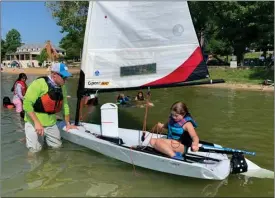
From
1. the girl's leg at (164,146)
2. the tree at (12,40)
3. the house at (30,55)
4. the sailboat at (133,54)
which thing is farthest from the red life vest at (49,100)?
the tree at (12,40)

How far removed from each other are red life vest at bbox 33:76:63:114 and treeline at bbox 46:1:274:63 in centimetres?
2059

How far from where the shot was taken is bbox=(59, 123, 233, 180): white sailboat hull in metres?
5.36

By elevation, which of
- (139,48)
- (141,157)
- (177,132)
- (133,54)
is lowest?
(141,157)

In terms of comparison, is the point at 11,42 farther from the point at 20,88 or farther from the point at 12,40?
the point at 20,88

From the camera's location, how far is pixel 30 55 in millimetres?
85375

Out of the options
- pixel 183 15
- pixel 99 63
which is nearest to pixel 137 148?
→ pixel 99 63

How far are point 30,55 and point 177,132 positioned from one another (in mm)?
83678

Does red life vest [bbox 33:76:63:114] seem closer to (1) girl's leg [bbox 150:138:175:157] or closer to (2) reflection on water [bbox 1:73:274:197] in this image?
(2) reflection on water [bbox 1:73:274:197]

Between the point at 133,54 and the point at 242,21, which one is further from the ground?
the point at 242,21

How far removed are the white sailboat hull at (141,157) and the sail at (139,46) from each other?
38.0 inches

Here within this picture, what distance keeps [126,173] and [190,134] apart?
1202mm

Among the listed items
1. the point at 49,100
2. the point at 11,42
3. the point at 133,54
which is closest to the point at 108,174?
the point at 49,100

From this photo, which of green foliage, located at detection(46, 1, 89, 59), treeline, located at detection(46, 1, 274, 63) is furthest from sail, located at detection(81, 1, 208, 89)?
green foliage, located at detection(46, 1, 89, 59)

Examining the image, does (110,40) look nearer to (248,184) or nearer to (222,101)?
(248,184)
